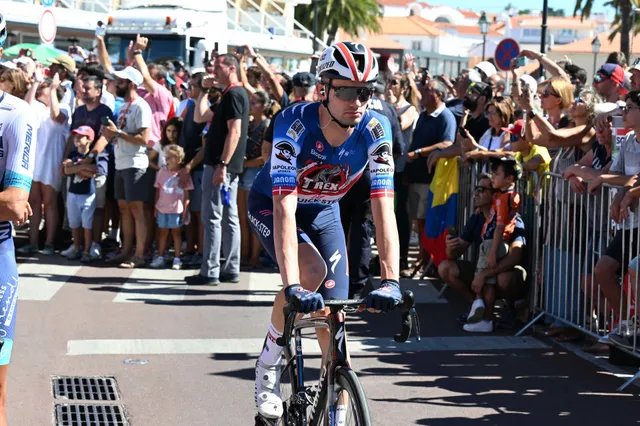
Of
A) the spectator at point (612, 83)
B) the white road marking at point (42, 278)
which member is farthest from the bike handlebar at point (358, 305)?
the white road marking at point (42, 278)

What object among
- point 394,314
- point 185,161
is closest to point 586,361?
point 394,314

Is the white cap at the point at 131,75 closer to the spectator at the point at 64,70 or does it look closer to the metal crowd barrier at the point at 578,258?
the spectator at the point at 64,70

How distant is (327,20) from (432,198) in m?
62.3

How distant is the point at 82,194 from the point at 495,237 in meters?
→ 5.78

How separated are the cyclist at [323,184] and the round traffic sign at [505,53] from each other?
16.6 m

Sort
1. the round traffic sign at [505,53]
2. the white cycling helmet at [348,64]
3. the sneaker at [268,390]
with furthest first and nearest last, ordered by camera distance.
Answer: the round traffic sign at [505,53] < the sneaker at [268,390] < the white cycling helmet at [348,64]

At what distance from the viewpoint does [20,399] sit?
677 cm

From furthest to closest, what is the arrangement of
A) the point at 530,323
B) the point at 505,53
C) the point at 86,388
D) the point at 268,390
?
1. the point at 505,53
2. the point at 530,323
3. the point at 86,388
4. the point at 268,390

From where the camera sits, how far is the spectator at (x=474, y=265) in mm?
9320

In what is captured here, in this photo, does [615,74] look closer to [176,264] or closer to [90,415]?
[176,264]

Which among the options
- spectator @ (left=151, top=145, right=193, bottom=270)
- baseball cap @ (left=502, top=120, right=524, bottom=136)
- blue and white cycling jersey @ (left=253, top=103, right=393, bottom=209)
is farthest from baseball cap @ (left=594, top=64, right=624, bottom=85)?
blue and white cycling jersey @ (left=253, top=103, right=393, bottom=209)

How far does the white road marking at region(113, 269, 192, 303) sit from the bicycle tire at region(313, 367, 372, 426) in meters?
6.09

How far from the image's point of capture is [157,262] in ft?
41.3

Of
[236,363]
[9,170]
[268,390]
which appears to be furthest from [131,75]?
[9,170]
